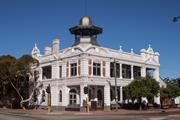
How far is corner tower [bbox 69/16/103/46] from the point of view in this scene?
62.3 m

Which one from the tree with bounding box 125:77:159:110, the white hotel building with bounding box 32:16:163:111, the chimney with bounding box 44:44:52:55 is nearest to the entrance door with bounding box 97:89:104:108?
the white hotel building with bounding box 32:16:163:111

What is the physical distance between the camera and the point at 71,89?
202 ft

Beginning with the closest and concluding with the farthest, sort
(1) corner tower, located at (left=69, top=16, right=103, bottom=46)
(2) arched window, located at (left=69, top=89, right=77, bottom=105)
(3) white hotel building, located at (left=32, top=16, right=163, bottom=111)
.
A: (3) white hotel building, located at (left=32, top=16, right=163, bottom=111)
(2) arched window, located at (left=69, top=89, right=77, bottom=105)
(1) corner tower, located at (left=69, top=16, right=103, bottom=46)

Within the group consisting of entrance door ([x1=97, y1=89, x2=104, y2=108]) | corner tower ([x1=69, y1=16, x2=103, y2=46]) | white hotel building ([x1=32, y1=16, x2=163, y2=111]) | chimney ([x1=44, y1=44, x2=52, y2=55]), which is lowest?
entrance door ([x1=97, y1=89, x2=104, y2=108])

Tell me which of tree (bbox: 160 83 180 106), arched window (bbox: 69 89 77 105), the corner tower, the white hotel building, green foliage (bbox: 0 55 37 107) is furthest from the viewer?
tree (bbox: 160 83 180 106)

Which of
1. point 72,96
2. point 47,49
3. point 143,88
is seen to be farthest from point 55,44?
point 143,88

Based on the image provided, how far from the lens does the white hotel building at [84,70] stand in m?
58.2

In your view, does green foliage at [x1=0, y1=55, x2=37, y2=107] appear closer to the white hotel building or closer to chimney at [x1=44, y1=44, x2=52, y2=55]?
the white hotel building

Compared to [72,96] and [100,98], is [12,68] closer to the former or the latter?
[72,96]

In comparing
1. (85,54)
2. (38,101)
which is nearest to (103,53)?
(85,54)

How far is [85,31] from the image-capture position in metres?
62.9

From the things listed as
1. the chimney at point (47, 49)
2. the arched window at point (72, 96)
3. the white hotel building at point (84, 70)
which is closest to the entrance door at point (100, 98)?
the white hotel building at point (84, 70)

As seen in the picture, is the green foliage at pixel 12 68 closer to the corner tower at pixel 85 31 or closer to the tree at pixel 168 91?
the corner tower at pixel 85 31

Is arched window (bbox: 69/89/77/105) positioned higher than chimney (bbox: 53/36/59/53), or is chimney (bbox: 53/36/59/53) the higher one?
chimney (bbox: 53/36/59/53)
